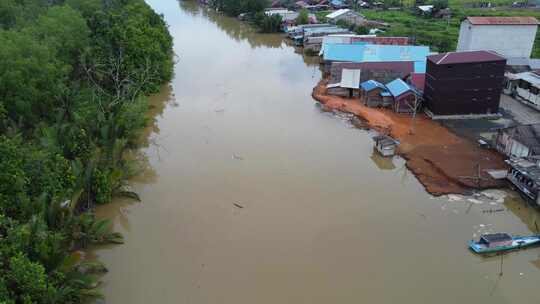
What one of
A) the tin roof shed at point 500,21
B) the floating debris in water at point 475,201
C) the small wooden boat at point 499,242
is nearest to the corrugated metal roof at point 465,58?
the tin roof shed at point 500,21

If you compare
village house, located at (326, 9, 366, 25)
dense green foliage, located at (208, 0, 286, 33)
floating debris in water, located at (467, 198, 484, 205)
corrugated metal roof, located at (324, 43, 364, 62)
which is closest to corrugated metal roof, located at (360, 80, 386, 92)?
corrugated metal roof, located at (324, 43, 364, 62)

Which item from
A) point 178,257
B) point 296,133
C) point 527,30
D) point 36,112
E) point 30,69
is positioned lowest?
point 178,257

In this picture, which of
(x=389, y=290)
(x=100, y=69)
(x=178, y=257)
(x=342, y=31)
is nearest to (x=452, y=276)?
(x=389, y=290)

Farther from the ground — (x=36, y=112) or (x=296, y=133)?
(x=36, y=112)

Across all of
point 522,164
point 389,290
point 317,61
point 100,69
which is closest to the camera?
point 389,290

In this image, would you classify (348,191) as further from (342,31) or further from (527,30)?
(342,31)

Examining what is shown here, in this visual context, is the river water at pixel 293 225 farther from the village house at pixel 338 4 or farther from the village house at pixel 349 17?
the village house at pixel 338 4

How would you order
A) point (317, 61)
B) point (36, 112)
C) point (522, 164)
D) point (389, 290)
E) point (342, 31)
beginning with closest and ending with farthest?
point (389, 290) < point (522, 164) < point (36, 112) < point (317, 61) < point (342, 31)

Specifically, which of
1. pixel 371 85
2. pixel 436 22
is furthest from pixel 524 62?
pixel 436 22
